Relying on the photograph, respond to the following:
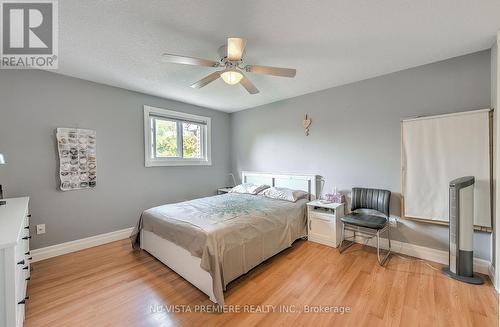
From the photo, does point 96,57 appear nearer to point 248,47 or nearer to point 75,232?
point 248,47

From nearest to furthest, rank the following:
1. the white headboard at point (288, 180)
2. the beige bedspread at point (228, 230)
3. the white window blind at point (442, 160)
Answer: the beige bedspread at point (228, 230) → the white window blind at point (442, 160) → the white headboard at point (288, 180)

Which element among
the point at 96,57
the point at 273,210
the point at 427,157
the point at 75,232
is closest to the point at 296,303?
the point at 273,210

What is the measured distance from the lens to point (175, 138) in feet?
13.5

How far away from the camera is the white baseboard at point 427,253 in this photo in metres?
2.21

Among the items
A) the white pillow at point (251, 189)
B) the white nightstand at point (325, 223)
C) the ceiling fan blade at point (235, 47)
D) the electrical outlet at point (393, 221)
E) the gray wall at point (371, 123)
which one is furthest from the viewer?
the white pillow at point (251, 189)

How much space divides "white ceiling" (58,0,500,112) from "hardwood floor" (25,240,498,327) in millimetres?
2463

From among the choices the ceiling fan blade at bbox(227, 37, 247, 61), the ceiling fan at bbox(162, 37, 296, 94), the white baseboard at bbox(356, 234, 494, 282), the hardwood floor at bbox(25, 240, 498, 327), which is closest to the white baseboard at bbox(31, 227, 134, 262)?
the hardwood floor at bbox(25, 240, 498, 327)

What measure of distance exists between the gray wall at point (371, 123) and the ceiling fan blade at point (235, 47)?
213cm

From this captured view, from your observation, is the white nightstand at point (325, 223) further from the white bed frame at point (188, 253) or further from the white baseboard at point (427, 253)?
the white baseboard at point (427, 253)

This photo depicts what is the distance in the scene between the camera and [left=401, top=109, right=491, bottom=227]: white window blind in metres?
2.17

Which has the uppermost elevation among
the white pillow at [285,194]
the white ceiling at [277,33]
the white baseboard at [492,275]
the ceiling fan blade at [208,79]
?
the white ceiling at [277,33]

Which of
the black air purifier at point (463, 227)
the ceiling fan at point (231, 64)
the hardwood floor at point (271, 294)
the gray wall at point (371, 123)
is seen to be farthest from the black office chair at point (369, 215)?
the ceiling fan at point (231, 64)

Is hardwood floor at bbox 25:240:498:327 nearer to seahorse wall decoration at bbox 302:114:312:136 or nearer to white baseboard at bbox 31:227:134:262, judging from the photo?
white baseboard at bbox 31:227:134:262

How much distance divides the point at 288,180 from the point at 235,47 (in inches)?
105
